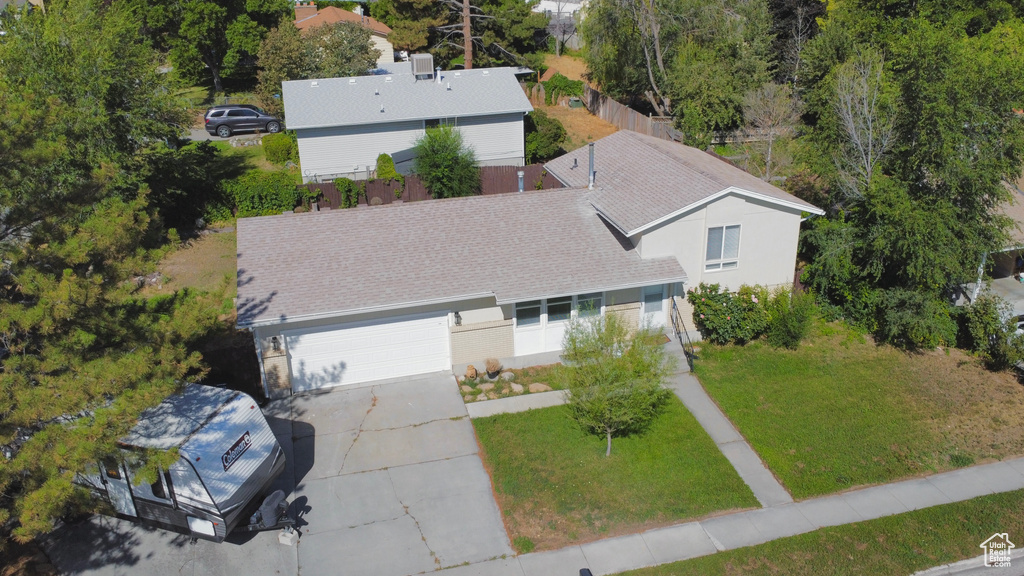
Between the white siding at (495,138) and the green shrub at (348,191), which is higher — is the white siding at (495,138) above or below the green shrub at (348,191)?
above

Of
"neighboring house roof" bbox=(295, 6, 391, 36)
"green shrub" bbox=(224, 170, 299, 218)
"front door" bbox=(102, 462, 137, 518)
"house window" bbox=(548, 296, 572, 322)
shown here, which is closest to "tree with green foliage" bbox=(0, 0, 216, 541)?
"front door" bbox=(102, 462, 137, 518)

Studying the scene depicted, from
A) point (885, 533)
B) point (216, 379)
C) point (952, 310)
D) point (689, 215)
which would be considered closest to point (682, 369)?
point (689, 215)

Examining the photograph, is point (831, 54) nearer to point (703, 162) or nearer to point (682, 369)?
point (703, 162)

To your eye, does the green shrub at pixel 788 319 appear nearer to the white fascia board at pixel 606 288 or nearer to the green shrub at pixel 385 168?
the white fascia board at pixel 606 288

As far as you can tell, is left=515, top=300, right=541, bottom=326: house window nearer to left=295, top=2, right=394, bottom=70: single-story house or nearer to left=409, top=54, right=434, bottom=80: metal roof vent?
left=409, top=54, right=434, bottom=80: metal roof vent

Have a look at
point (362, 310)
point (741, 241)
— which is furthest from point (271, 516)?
point (741, 241)

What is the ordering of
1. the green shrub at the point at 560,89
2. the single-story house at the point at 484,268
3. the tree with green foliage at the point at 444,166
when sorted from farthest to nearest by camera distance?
1. the green shrub at the point at 560,89
2. the tree with green foliage at the point at 444,166
3. the single-story house at the point at 484,268

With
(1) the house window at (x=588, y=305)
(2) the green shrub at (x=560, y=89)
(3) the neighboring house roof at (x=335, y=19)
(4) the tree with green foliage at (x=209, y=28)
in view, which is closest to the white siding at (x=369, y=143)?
(2) the green shrub at (x=560, y=89)
